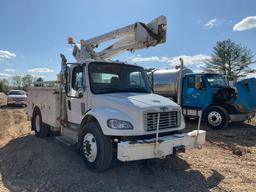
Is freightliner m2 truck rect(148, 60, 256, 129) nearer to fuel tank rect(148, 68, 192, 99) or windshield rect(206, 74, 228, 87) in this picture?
windshield rect(206, 74, 228, 87)

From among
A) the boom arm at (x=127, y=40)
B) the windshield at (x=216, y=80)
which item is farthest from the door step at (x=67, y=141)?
the windshield at (x=216, y=80)

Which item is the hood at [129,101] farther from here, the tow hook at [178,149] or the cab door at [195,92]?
the cab door at [195,92]

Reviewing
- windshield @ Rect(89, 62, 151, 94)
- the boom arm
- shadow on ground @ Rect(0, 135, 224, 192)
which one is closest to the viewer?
shadow on ground @ Rect(0, 135, 224, 192)

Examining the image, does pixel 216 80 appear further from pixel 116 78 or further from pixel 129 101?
pixel 129 101

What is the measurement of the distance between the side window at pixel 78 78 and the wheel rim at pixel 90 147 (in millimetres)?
1298

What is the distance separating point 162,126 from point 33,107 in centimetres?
561

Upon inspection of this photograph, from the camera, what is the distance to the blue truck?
398 inches

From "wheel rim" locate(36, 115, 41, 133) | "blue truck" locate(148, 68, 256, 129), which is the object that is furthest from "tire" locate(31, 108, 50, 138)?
"blue truck" locate(148, 68, 256, 129)

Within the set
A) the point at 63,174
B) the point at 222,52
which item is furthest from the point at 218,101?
the point at 222,52

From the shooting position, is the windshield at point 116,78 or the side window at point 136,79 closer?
the windshield at point 116,78

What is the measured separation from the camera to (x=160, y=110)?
16.3 feet

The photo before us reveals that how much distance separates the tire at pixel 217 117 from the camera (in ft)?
32.8

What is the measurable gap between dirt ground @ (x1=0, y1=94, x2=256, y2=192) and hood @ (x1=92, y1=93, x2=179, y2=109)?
4.53 feet

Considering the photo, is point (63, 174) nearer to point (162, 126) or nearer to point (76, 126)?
point (76, 126)
